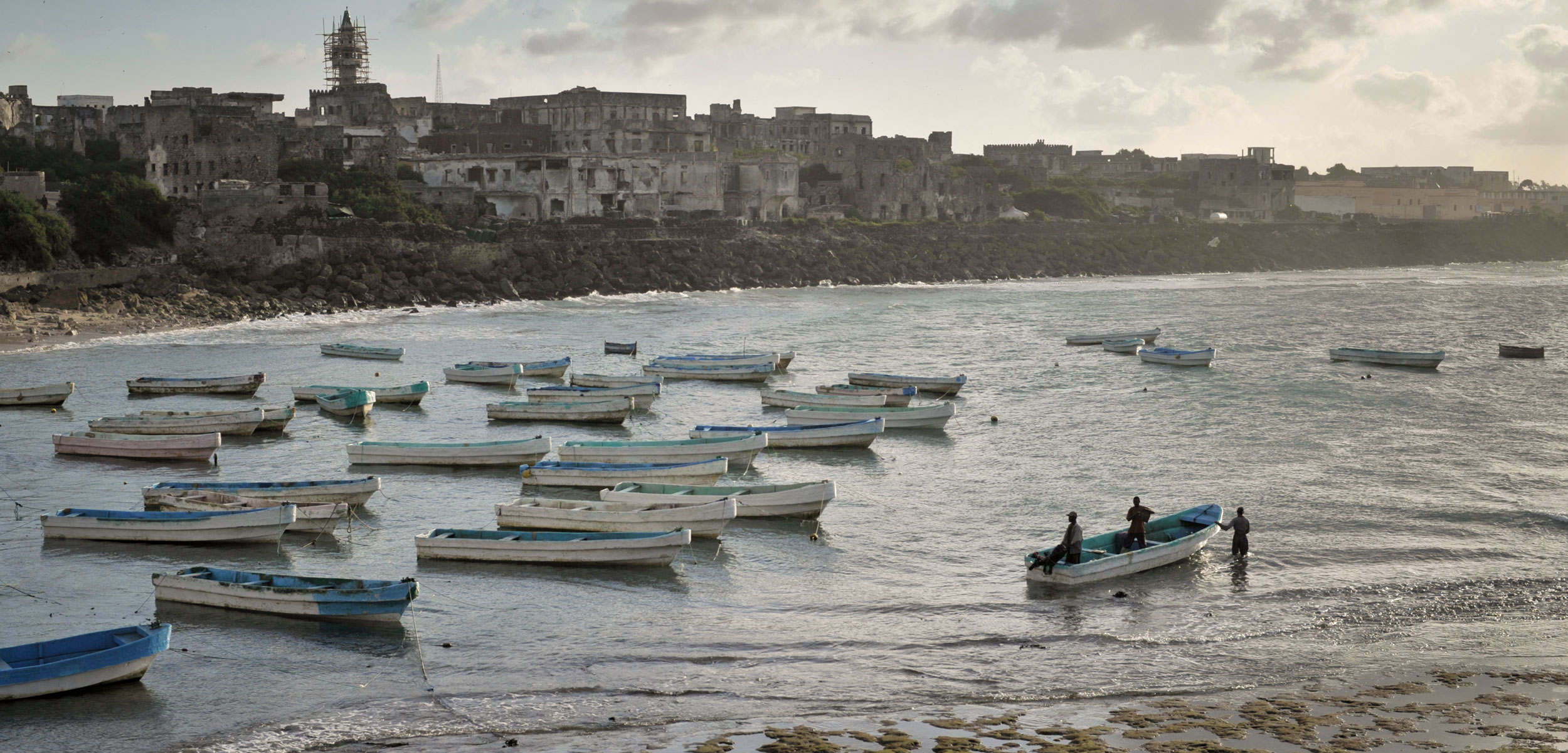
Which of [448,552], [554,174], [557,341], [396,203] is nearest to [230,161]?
[396,203]

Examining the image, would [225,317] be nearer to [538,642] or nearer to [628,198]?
[628,198]

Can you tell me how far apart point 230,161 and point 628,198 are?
25.2 m

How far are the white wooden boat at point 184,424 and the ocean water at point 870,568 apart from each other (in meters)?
0.49

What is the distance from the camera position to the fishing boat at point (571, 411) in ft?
127

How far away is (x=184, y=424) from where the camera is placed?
35.1m

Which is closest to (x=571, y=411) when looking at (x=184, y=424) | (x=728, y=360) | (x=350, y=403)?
(x=350, y=403)

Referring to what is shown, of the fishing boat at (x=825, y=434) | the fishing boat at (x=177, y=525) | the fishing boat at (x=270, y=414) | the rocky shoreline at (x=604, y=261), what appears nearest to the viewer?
the fishing boat at (x=177, y=525)

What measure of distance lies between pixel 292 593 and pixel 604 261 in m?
64.7

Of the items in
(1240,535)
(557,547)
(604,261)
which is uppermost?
(604,261)

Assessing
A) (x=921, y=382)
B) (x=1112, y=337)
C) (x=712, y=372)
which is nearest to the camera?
(x=921, y=382)

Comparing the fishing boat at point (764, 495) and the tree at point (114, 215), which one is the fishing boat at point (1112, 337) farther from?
the tree at point (114, 215)

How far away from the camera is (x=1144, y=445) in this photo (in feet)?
120

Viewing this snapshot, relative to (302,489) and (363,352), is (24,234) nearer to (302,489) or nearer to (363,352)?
(363,352)

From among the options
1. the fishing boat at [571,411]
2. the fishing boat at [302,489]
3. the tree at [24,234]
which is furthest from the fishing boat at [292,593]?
the tree at [24,234]
